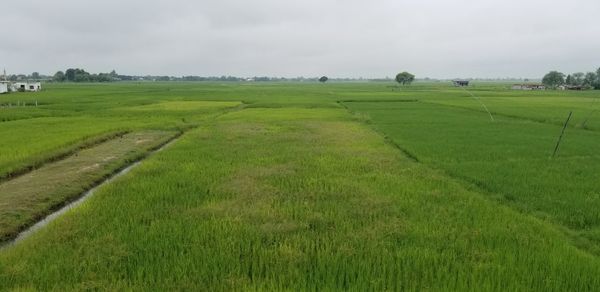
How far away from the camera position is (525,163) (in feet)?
35.4

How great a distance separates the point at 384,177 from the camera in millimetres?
9445

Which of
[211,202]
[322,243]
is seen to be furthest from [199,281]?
[211,202]

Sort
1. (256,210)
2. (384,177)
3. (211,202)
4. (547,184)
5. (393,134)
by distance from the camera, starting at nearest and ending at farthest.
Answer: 1. (256,210)
2. (211,202)
3. (547,184)
4. (384,177)
5. (393,134)

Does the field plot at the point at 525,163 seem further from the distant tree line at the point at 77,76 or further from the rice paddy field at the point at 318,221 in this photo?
the distant tree line at the point at 77,76

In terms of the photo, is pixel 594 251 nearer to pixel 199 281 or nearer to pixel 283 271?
pixel 283 271

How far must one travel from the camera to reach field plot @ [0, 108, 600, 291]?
455cm

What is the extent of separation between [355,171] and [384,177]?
880 millimetres

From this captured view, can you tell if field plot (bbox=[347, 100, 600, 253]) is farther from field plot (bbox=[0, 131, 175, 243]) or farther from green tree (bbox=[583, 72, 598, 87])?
green tree (bbox=[583, 72, 598, 87])

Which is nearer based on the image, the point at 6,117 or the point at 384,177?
the point at 384,177

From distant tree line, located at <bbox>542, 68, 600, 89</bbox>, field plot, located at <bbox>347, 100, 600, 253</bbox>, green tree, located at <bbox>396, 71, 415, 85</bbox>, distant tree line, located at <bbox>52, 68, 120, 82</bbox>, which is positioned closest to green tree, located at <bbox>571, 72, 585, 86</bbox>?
distant tree line, located at <bbox>542, 68, 600, 89</bbox>

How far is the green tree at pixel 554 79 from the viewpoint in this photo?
312 ft

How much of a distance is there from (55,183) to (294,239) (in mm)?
5682

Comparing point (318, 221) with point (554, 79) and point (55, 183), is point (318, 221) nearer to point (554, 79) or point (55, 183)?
point (55, 183)

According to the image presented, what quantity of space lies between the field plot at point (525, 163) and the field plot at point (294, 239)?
1.99ft
